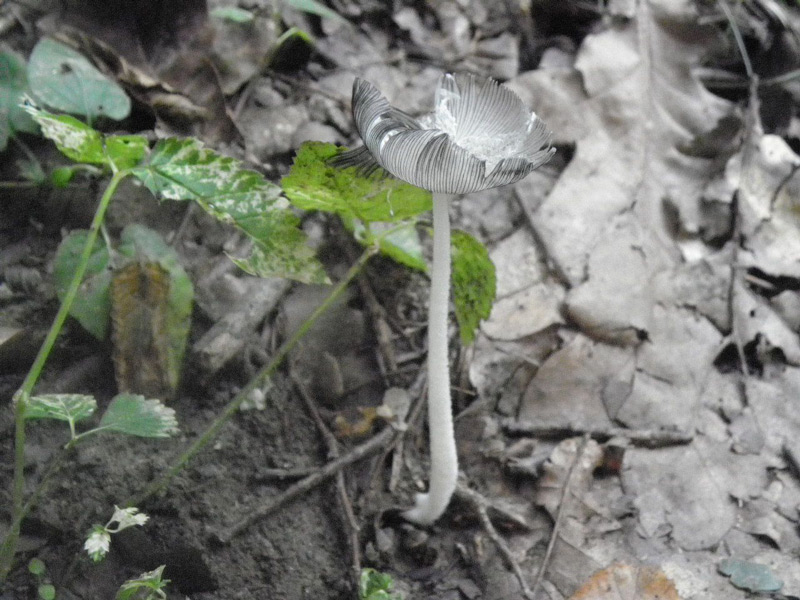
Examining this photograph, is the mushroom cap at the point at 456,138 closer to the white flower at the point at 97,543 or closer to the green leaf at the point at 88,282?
the green leaf at the point at 88,282

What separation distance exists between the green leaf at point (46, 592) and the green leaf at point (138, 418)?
0.35m

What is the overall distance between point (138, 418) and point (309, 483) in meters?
0.52

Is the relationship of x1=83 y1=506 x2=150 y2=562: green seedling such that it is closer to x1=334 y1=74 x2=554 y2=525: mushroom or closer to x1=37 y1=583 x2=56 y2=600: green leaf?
x1=37 y1=583 x2=56 y2=600: green leaf

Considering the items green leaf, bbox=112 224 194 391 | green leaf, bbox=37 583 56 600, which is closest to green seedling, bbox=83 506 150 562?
green leaf, bbox=37 583 56 600

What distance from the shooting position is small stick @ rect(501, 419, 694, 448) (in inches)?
84.7

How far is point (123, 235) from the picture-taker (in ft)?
6.40

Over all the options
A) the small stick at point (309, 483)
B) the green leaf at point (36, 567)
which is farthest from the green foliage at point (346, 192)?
the green leaf at point (36, 567)

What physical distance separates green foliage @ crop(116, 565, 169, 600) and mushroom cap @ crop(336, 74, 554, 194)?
882mm

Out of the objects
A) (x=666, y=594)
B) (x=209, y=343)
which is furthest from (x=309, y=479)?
(x=666, y=594)

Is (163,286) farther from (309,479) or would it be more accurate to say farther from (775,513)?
(775,513)

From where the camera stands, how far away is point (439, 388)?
5.83 ft

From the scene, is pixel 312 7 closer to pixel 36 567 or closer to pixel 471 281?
pixel 471 281

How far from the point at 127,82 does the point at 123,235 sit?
1.82ft

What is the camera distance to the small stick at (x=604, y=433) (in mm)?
2152
